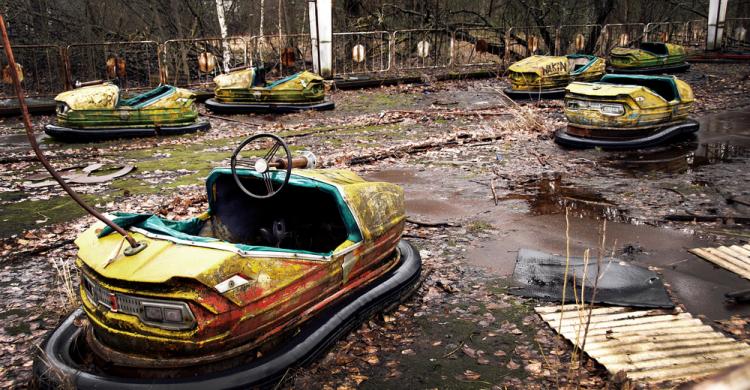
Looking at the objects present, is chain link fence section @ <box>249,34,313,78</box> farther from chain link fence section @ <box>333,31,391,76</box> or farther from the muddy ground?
the muddy ground

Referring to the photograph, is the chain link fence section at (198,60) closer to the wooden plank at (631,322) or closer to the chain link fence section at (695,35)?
the wooden plank at (631,322)

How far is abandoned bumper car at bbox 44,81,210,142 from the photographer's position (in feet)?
29.8

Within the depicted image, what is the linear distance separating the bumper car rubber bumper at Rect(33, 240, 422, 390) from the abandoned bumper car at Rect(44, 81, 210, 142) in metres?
6.68

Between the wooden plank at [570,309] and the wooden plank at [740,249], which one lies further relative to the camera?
the wooden plank at [740,249]

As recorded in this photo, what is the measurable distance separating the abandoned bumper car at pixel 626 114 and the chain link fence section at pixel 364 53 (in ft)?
30.9

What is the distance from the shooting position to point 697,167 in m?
6.94

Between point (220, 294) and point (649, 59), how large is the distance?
1561 centimetres

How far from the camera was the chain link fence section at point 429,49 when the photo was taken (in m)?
18.2

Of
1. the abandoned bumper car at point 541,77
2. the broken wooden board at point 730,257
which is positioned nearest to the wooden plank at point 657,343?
the broken wooden board at point 730,257

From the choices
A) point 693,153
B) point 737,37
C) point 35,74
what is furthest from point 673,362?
point 737,37

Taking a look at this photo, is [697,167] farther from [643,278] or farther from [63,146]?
[63,146]

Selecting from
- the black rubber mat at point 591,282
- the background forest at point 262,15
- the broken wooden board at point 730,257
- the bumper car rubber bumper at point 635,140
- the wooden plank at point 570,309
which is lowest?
the wooden plank at point 570,309

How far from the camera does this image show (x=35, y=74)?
45.6 ft

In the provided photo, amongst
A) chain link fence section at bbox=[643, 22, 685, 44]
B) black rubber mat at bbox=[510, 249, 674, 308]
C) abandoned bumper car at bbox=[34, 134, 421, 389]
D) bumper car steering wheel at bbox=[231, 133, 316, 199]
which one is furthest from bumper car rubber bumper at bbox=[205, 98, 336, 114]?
chain link fence section at bbox=[643, 22, 685, 44]
